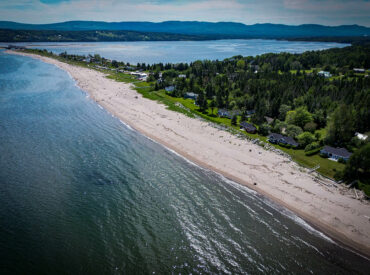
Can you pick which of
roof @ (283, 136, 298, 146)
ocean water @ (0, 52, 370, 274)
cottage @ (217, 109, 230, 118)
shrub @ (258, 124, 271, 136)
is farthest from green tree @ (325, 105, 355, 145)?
cottage @ (217, 109, 230, 118)

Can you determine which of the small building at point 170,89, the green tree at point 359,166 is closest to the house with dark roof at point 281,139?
the green tree at point 359,166

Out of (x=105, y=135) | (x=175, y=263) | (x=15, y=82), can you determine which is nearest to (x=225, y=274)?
(x=175, y=263)

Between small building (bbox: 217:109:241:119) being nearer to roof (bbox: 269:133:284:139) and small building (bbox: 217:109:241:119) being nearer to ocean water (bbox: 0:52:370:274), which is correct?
roof (bbox: 269:133:284:139)

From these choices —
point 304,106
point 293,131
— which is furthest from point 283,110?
point 293,131

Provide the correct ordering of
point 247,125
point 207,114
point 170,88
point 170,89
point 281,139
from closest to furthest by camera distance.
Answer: point 281,139 < point 247,125 < point 207,114 < point 170,89 < point 170,88

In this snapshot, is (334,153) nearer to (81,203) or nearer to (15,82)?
(81,203)

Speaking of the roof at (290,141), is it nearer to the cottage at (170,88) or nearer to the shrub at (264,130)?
the shrub at (264,130)

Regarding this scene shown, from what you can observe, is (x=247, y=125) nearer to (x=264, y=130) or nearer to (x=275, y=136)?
(x=264, y=130)
